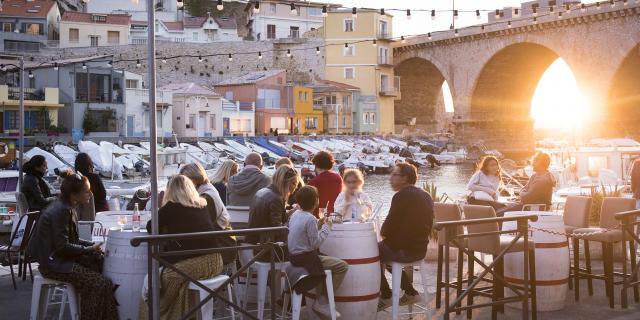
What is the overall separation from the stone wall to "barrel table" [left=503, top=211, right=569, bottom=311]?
53862mm

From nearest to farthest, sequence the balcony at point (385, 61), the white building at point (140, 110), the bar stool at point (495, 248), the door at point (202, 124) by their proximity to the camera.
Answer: the bar stool at point (495, 248) < the white building at point (140, 110) < the door at point (202, 124) < the balcony at point (385, 61)

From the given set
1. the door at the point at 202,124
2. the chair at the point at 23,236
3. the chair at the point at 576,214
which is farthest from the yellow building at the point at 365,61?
the chair at the point at 23,236

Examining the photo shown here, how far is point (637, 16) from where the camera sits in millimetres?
41188

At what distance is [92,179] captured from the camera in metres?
8.12

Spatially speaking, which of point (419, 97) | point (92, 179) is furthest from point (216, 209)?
point (419, 97)

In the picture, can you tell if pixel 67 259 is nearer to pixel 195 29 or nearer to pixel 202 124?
pixel 202 124

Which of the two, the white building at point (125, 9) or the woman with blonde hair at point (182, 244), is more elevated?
the white building at point (125, 9)

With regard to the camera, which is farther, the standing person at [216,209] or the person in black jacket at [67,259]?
the standing person at [216,209]

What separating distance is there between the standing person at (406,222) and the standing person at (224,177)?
261cm

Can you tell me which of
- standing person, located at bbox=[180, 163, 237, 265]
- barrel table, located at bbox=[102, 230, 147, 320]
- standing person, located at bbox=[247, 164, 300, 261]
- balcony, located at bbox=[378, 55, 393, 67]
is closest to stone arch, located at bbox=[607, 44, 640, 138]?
balcony, located at bbox=[378, 55, 393, 67]

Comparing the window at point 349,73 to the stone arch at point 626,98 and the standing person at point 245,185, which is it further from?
the standing person at point 245,185

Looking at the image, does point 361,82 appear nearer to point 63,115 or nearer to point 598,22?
point 598,22

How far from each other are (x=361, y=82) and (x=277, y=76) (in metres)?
8.61

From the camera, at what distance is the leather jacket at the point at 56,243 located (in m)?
5.16
